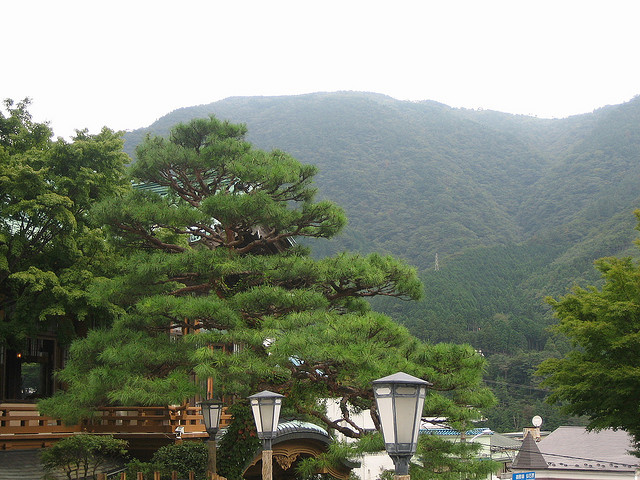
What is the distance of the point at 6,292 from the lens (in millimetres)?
14906

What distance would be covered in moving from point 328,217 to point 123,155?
490 cm

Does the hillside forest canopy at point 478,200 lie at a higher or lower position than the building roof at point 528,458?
higher

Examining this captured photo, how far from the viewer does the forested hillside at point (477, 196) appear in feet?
204

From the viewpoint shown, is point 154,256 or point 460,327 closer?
point 154,256

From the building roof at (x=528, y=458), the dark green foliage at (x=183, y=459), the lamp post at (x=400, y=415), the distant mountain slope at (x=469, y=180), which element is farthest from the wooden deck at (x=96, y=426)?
the distant mountain slope at (x=469, y=180)

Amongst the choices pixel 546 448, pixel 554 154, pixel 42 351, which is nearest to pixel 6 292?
pixel 42 351

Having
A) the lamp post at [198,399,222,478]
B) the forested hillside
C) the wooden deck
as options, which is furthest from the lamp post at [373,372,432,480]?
the forested hillside

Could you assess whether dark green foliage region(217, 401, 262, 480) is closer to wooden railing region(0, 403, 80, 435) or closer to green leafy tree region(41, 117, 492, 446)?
green leafy tree region(41, 117, 492, 446)

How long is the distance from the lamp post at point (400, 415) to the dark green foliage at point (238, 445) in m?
6.91

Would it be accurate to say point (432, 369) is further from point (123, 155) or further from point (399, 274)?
point (123, 155)

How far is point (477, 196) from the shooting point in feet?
308

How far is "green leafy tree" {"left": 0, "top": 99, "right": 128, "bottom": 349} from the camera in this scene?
13.2 metres

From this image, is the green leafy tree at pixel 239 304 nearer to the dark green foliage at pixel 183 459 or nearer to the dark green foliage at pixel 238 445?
the dark green foliage at pixel 238 445

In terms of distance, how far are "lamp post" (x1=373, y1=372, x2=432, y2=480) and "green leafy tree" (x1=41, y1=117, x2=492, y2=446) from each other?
4178mm
